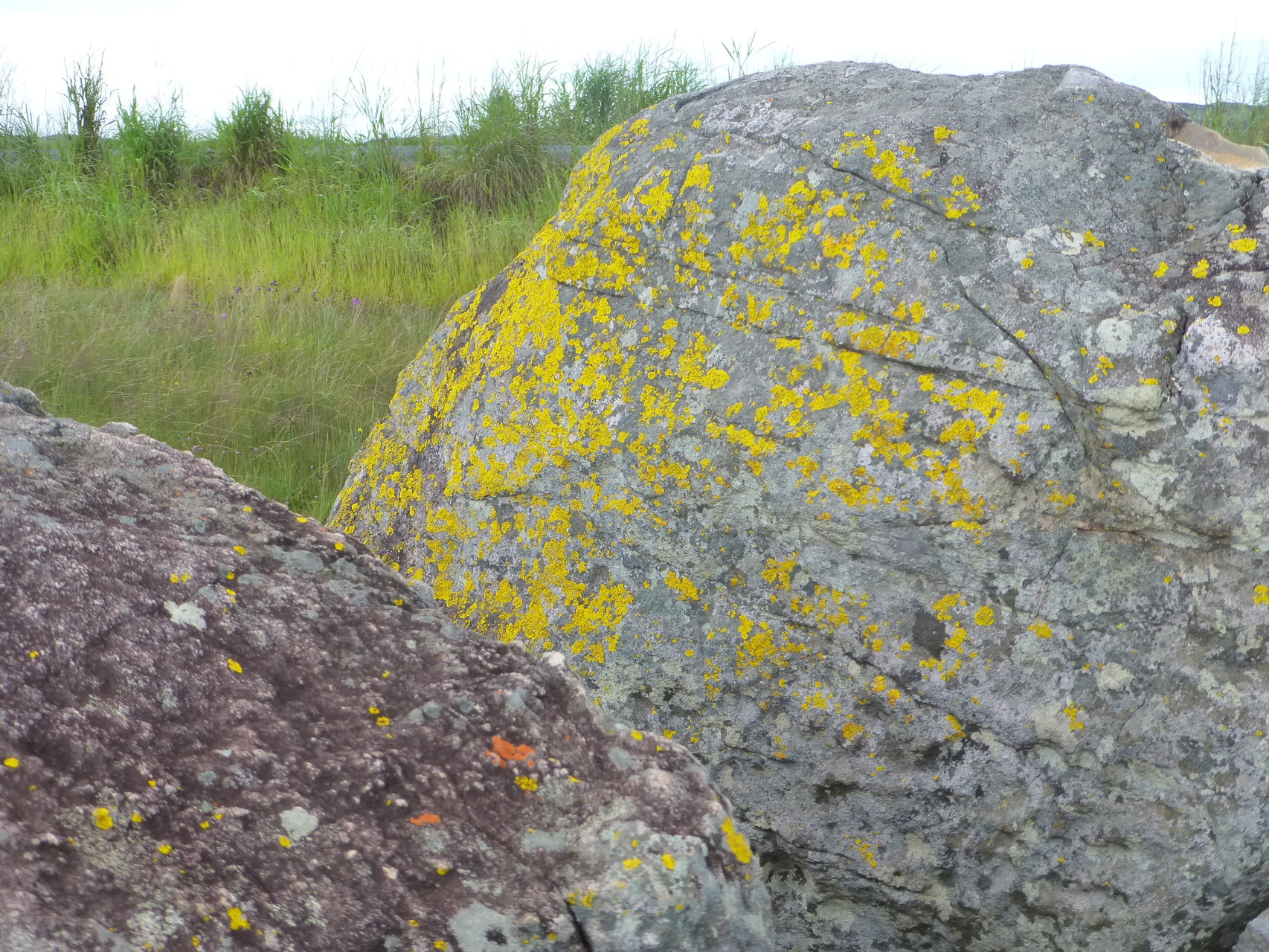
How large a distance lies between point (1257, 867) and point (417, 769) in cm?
170

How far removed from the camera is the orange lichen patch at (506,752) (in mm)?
1245

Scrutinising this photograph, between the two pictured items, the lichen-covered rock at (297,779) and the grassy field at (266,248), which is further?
the grassy field at (266,248)

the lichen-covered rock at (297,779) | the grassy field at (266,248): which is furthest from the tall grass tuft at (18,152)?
the lichen-covered rock at (297,779)

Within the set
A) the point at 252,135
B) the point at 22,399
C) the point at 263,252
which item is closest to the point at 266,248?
the point at 263,252

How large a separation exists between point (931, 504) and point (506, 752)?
108cm

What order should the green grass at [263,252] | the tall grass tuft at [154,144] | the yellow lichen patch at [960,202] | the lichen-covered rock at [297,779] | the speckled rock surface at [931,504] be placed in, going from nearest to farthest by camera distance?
the lichen-covered rock at [297,779] → the speckled rock surface at [931,504] → the yellow lichen patch at [960,202] → the green grass at [263,252] → the tall grass tuft at [154,144]

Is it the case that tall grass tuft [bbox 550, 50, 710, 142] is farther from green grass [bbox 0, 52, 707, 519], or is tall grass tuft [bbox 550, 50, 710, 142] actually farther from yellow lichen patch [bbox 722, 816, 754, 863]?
yellow lichen patch [bbox 722, 816, 754, 863]

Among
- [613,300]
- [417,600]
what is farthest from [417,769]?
[613,300]

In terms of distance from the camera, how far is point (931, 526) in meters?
2.01

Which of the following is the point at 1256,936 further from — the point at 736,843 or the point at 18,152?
the point at 18,152

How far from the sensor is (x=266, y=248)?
7.67m

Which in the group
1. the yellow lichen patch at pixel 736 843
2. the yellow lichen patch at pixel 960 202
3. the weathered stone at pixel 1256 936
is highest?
the yellow lichen patch at pixel 960 202

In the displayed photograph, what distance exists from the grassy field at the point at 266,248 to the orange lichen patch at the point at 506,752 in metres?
2.86

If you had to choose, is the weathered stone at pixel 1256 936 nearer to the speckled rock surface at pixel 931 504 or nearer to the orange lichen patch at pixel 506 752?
the speckled rock surface at pixel 931 504
